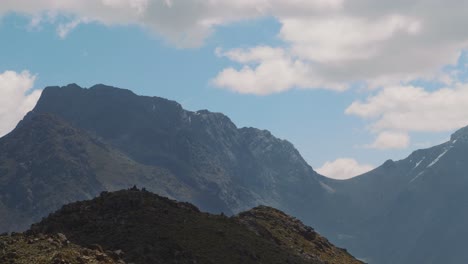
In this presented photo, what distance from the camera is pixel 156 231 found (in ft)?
350

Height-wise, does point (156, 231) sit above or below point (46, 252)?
above

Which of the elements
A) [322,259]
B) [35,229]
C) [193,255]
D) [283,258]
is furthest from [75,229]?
[322,259]

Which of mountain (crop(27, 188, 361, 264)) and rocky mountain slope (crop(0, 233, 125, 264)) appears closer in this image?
rocky mountain slope (crop(0, 233, 125, 264))

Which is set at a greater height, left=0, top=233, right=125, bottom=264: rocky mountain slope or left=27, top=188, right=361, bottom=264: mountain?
left=27, top=188, right=361, bottom=264: mountain

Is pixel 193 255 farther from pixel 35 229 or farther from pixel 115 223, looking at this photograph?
pixel 35 229

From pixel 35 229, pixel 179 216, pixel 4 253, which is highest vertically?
pixel 179 216

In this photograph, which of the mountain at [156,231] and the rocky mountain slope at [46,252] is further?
the mountain at [156,231]

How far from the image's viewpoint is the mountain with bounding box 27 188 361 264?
334 ft

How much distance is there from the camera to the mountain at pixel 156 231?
101688mm

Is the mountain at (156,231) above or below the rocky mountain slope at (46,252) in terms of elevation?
above

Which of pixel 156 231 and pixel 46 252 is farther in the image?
pixel 156 231

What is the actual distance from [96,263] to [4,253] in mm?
11789

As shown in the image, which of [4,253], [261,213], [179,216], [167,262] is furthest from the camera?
[261,213]

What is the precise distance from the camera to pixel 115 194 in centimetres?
12188
